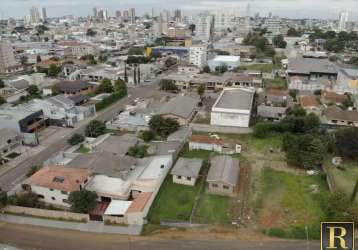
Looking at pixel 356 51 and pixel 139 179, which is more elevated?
pixel 356 51

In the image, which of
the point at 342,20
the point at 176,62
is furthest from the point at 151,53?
the point at 342,20

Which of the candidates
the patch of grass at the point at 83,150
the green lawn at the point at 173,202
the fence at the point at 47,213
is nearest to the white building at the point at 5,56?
the patch of grass at the point at 83,150

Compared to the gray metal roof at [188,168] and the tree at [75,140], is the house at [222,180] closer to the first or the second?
the gray metal roof at [188,168]

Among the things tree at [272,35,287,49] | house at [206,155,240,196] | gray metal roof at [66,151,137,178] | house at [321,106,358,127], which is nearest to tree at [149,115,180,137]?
gray metal roof at [66,151,137,178]

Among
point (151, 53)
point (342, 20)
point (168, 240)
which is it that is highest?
point (342, 20)

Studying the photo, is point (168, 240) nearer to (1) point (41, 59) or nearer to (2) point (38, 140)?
(2) point (38, 140)

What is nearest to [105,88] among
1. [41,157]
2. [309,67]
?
[41,157]
